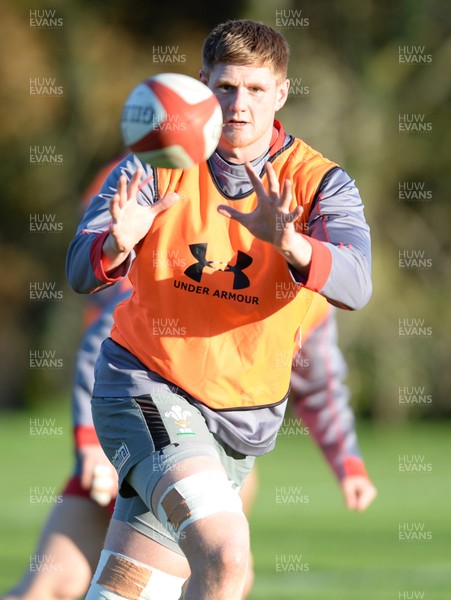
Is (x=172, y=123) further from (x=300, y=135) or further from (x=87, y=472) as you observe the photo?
(x=300, y=135)

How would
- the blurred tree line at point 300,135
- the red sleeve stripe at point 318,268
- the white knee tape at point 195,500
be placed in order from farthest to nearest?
the blurred tree line at point 300,135 < the red sleeve stripe at point 318,268 < the white knee tape at point 195,500

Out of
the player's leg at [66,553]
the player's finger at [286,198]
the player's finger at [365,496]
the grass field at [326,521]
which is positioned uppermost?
the player's finger at [286,198]

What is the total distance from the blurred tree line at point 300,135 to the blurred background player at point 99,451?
14.0 m

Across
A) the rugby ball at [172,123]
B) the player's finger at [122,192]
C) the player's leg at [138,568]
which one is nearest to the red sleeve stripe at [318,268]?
the rugby ball at [172,123]

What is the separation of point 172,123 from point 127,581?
1.67 metres

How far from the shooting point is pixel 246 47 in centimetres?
490

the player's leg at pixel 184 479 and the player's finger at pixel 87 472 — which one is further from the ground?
the player's leg at pixel 184 479

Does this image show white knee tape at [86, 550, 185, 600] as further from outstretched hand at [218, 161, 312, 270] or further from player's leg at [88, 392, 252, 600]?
outstretched hand at [218, 161, 312, 270]

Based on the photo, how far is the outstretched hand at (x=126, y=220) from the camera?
14.8 ft

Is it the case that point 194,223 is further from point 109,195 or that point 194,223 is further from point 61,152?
point 61,152

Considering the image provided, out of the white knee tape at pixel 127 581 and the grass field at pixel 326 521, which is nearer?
the white knee tape at pixel 127 581

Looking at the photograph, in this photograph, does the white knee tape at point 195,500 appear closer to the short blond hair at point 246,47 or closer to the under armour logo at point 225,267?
the under armour logo at point 225,267

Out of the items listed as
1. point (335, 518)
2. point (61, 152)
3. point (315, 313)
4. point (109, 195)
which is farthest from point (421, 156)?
point (109, 195)

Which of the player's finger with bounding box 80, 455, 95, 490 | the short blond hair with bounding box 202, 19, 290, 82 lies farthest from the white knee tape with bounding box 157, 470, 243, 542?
the player's finger with bounding box 80, 455, 95, 490
